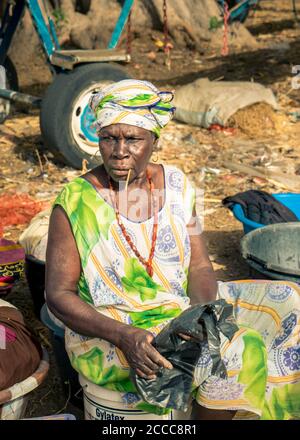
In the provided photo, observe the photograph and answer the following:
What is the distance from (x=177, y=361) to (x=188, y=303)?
39 centimetres

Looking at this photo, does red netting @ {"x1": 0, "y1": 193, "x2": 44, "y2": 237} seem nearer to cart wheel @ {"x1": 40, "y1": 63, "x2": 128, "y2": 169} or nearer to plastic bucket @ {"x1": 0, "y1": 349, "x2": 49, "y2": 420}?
cart wheel @ {"x1": 40, "y1": 63, "x2": 128, "y2": 169}

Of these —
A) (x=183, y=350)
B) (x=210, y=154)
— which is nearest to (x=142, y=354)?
(x=183, y=350)

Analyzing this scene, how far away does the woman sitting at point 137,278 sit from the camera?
2.96 metres

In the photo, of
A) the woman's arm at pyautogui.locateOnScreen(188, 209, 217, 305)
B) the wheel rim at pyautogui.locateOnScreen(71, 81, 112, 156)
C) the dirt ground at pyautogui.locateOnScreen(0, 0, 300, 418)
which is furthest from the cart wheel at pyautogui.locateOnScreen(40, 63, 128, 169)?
the woman's arm at pyautogui.locateOnScreen(188, 209, 217, 305)

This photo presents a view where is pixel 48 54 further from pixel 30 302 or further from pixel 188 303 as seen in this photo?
pixel 188 303

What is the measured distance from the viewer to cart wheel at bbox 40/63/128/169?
21.3ft

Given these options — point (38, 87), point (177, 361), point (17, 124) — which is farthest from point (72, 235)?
point (38, 87)

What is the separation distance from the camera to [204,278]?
331 centimetres

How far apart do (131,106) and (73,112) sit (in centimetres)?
358

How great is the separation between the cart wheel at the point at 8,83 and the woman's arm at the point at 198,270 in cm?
517

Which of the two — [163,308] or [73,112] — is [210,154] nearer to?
[73,112]

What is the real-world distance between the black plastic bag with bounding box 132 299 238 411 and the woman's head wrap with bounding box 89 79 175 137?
762mm

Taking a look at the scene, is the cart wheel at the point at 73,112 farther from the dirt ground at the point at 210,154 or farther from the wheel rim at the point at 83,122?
the dirt ground at the point at 210,154

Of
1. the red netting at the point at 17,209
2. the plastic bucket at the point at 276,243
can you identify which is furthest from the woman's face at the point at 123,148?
the red netting at the point at 17,209
